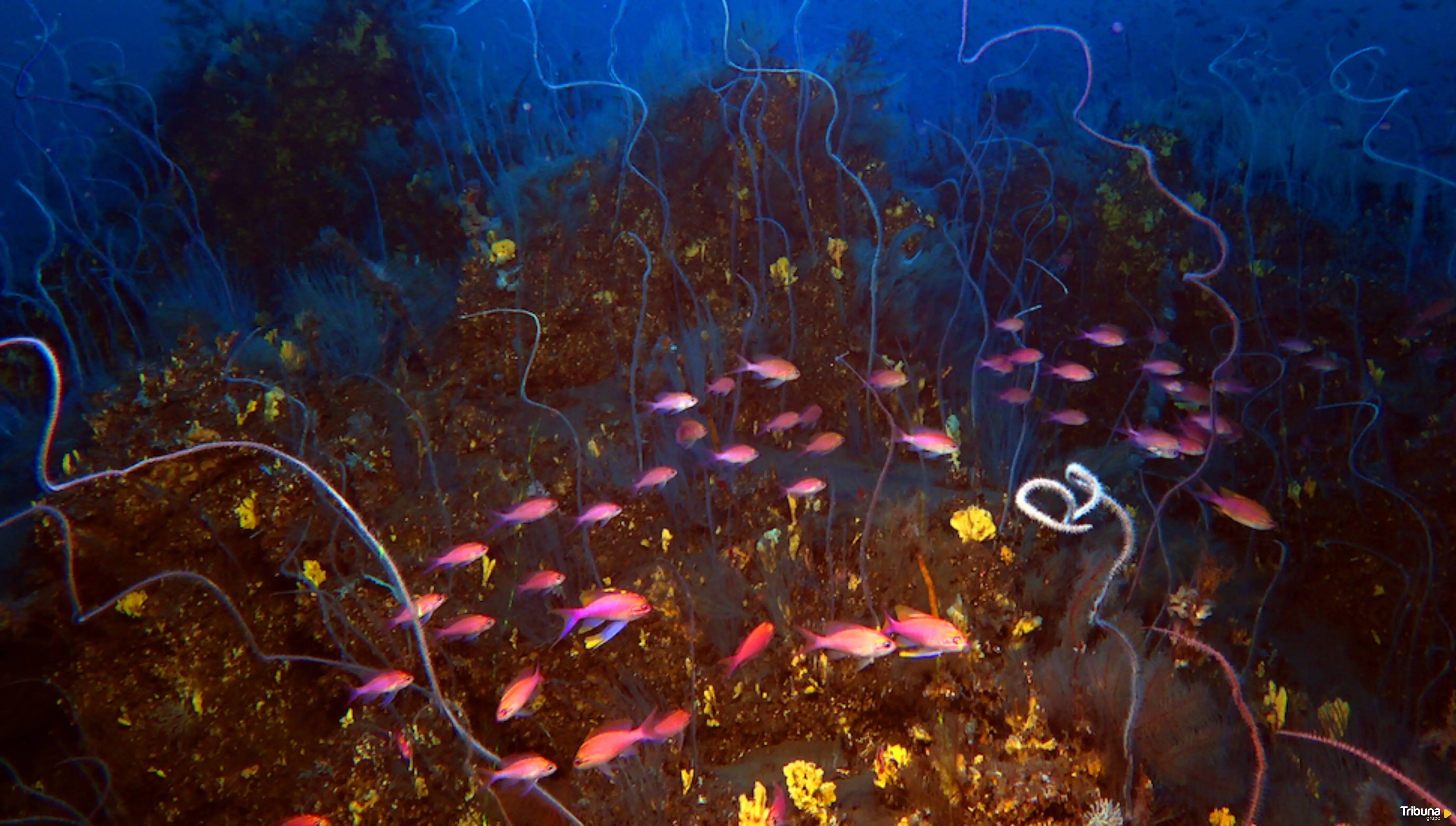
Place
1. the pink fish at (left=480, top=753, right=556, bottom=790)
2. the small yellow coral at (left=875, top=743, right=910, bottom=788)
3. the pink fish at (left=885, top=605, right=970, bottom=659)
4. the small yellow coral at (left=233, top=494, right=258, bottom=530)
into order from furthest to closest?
the small yellow coral at (left=233, top=494, right=258, bottom=530) < the small yellow coral at (left=875, top=743, right=910, bottom=788) < the pink fish at (left=480, top=753, right=556, bottom=790) < the pink fish at (left=885, top=605, right=970, bottom=659)

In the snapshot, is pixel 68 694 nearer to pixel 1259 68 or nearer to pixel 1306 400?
pixel 1306 400

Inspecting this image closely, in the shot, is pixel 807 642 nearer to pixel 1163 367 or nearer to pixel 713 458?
pixel 713 458

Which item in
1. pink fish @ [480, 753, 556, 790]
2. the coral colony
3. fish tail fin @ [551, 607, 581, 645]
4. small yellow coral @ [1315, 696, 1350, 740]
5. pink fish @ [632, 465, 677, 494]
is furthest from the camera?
pink fish @ [632, 465, 677, 494]

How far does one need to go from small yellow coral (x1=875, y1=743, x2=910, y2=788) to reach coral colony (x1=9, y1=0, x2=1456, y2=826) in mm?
81

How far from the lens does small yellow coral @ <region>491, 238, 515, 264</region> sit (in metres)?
5.42

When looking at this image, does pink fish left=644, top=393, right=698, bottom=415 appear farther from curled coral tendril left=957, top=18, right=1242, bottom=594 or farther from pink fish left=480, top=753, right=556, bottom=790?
curled coral tendril left=957, top=18, right=1242, bottom=594

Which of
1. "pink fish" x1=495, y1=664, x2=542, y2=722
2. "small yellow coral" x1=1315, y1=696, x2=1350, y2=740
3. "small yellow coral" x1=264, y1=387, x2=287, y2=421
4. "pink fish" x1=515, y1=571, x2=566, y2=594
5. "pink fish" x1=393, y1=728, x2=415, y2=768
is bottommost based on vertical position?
"small yellow coral" x1=1315, y1=696, x2=1350, y2=740

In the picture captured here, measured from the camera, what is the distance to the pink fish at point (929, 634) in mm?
2391

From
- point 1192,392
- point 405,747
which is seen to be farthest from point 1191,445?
point 405,747

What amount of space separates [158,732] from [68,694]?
47cm

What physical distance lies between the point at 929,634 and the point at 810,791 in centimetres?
102

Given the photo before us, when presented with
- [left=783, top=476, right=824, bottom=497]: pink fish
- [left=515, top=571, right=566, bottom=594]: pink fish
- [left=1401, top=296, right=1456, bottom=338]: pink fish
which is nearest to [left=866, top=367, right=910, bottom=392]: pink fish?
[left=783, top=476, right=824, bottom=497]: pink fish

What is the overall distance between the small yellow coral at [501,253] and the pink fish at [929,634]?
182 inches

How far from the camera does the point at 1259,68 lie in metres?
9.16
